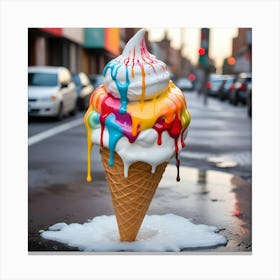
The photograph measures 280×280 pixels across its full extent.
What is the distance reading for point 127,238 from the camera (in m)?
5.46

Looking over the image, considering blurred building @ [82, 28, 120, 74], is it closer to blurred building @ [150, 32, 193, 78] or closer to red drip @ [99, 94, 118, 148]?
red drip @ [99, 94, 118, 148]

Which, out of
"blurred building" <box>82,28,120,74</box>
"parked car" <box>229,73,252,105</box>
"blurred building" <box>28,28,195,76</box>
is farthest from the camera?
"blurred building" <box>82,28,120,74</box>

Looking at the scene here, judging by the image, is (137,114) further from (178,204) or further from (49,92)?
(49,92)

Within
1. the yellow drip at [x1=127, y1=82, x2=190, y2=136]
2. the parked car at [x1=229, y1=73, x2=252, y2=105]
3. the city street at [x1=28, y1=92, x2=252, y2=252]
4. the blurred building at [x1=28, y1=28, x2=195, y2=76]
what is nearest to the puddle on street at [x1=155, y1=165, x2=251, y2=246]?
the city street at [x1=28, y1=92, x2=252, y2=252]

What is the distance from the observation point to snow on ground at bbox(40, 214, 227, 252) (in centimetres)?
535

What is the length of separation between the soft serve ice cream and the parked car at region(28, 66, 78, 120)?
1180 centimetres

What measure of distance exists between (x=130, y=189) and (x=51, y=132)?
962 centimetres

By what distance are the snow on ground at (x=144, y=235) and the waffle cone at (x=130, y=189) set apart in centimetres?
18

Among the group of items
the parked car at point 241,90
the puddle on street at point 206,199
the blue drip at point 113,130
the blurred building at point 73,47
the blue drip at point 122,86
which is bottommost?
the puddle on street at point 206,199

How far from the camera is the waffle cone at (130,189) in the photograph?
16.4 feet

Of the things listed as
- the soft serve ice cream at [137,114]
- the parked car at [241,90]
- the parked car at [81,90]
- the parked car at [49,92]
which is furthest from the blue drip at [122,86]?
the parked car at [241,90]

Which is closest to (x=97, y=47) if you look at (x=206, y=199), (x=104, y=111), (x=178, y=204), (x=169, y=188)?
(x=169, y=188)

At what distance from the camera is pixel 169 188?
8.05 meters

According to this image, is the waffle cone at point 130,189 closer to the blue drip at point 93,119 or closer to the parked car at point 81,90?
the blue drip at point 93,119
